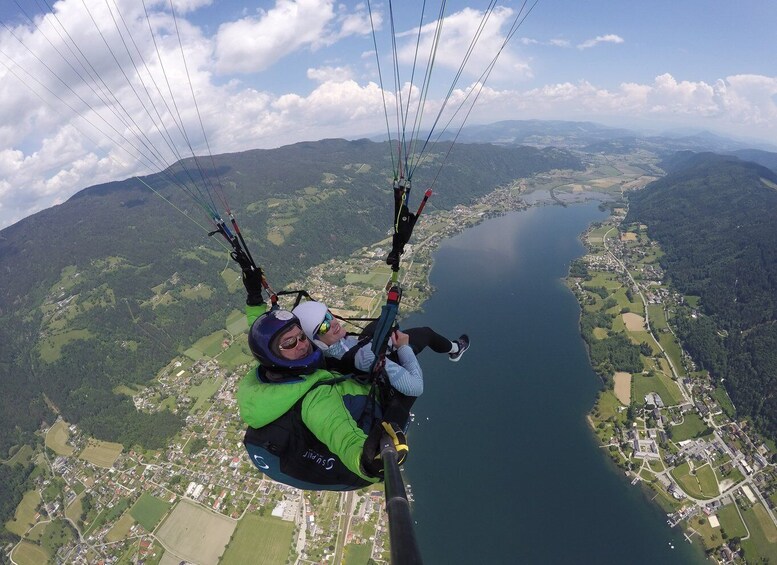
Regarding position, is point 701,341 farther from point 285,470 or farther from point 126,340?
point 126,340

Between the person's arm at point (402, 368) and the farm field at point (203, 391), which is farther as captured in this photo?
the farm field at point (203, 391)

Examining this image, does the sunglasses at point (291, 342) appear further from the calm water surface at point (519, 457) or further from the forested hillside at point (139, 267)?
the calm water surface at point (519, 457)

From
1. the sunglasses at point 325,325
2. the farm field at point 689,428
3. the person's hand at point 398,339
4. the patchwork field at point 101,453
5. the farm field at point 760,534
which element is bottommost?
the patchwork field at point 101,453

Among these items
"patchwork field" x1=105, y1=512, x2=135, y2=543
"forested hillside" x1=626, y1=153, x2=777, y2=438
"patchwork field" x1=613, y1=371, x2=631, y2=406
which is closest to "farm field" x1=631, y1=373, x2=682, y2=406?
"patchwork field" x1=613, y1=371, x2=631, y2=406

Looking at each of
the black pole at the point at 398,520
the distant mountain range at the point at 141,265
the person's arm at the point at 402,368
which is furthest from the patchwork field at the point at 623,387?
the black pole at the point at 398,520

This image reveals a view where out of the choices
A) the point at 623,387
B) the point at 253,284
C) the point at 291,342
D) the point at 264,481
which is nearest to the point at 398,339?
the point at 291,342

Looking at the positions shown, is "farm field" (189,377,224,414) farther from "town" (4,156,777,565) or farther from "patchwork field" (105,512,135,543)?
"patchwork field" (105,512,135,543)
